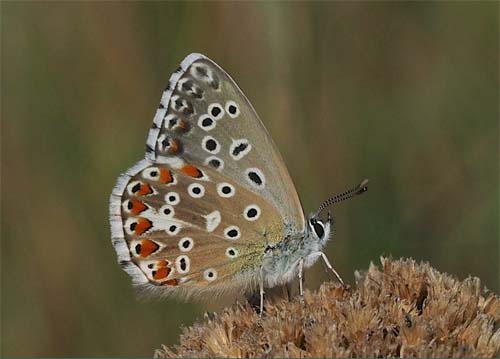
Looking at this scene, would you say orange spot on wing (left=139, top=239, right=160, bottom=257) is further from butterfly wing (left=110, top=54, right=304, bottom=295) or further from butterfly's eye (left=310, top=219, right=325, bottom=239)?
butterfly's eye (left=310, top=219, right=325, bottom=239)

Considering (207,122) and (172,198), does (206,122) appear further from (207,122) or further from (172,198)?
(172,198)

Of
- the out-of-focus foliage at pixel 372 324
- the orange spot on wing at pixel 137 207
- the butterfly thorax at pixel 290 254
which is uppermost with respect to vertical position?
the orange spot on wing at pixel 137 207

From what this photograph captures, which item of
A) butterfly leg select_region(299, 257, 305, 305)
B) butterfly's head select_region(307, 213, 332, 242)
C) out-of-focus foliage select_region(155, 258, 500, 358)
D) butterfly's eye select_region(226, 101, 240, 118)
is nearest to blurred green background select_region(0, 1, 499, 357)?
butterfly's head select_region(307, 213, 332, 242)

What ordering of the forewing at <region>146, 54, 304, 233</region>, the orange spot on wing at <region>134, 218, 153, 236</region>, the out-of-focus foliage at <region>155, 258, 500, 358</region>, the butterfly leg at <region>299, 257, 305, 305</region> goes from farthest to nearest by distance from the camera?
the orange spot on wing at <region>134, 218, 153, 236</region> → the forewing at <region>146, 54, 304, 233</region> → the butterfly leg at <region>299, 257, 305, 305</region> → the out-of-focus foliage at <region>155, 258, 500, 358</region>

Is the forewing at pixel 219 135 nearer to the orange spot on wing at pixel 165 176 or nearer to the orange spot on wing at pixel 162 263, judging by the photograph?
the orange spot on wing at pixel 165 176

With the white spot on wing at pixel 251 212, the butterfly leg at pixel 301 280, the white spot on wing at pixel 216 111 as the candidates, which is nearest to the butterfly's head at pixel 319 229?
the butterfly leg at pixel 301 280

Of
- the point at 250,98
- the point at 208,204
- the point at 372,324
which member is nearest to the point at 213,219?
the point at 208,204

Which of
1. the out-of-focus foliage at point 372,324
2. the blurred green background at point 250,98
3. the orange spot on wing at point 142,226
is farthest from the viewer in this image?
the blurred green background at point 250,98
